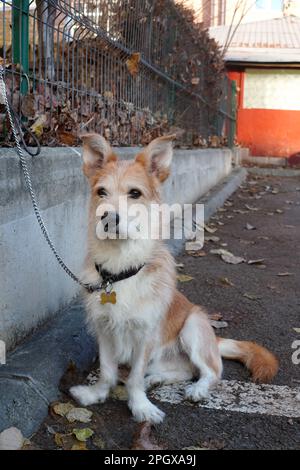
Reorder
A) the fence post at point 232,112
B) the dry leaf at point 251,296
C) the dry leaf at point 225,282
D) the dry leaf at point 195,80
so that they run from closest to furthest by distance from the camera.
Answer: the dry leaf at point 251,296, the dry leaf at point 225,282, the dry leaf at point 195,80, the fence post at point 232,112

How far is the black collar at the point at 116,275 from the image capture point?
335 centimetres

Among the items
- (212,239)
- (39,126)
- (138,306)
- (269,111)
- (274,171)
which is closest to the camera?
(138,306)

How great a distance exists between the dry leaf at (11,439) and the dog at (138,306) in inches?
21.4

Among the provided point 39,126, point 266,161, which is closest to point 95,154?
point 39,126

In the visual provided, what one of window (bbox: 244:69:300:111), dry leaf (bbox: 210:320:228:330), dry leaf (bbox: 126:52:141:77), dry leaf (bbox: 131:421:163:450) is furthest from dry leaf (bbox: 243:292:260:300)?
window (bbox: 244:69:300:111)

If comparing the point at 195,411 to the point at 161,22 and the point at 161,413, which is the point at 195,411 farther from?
the point at 161,22

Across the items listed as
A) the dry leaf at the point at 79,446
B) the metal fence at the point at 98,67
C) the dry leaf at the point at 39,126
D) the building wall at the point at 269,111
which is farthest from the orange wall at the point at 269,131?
the dry leaf at the point at 79,446

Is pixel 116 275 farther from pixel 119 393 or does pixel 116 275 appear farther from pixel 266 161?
pixel 266 161

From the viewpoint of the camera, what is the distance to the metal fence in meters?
4.05

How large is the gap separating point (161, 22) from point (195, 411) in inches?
265

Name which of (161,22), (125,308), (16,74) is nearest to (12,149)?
(16,74)

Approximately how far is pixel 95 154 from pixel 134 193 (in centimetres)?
38

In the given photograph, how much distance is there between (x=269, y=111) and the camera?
21.3 meters

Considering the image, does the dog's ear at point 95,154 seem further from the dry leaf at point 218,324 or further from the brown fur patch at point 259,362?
the dry leaf at point 218,324
